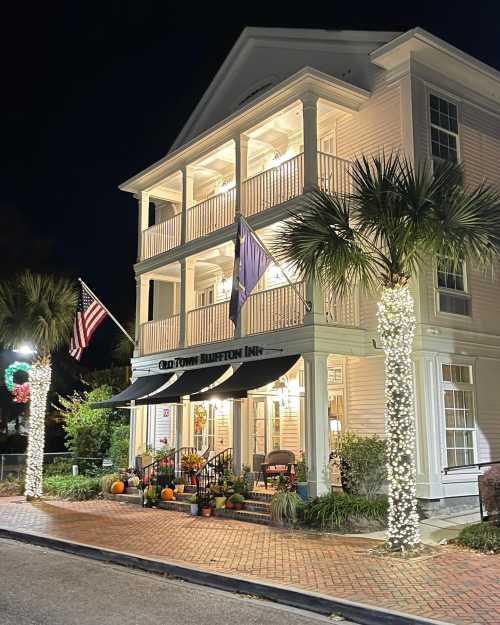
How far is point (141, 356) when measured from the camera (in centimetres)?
1923

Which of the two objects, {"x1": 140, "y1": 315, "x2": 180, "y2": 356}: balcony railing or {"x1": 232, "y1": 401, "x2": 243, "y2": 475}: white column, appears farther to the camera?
{"x1": 140, "y1": 315, "x2": 180, "y2": 356}: balcony railing

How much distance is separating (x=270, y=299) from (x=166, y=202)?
27.3ft

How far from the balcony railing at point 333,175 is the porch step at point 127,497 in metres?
8.83

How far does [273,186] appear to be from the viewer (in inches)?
598

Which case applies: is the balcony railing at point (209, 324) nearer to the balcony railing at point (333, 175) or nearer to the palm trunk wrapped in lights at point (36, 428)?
the balcony railing at point (333, 175)

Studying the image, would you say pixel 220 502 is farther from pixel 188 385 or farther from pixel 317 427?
pixel 188 385

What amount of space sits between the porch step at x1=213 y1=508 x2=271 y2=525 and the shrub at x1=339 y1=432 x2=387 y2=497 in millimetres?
1705

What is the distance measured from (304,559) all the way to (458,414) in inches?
233

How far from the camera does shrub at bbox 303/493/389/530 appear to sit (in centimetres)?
1148

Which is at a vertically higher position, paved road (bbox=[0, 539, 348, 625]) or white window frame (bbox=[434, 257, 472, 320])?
white window frame (bbox=[434, 257, 472, 320])

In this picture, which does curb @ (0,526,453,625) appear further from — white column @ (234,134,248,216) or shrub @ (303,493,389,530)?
white column @ (234,134,248,216)

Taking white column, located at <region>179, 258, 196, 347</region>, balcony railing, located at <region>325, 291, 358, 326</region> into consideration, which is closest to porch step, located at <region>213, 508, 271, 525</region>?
balcony railing, located at <region>325, 291, 358, 326</region>

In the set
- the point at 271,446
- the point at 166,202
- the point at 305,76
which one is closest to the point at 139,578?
the point at 271,446

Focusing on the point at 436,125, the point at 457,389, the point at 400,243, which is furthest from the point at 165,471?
the point at 436,125
